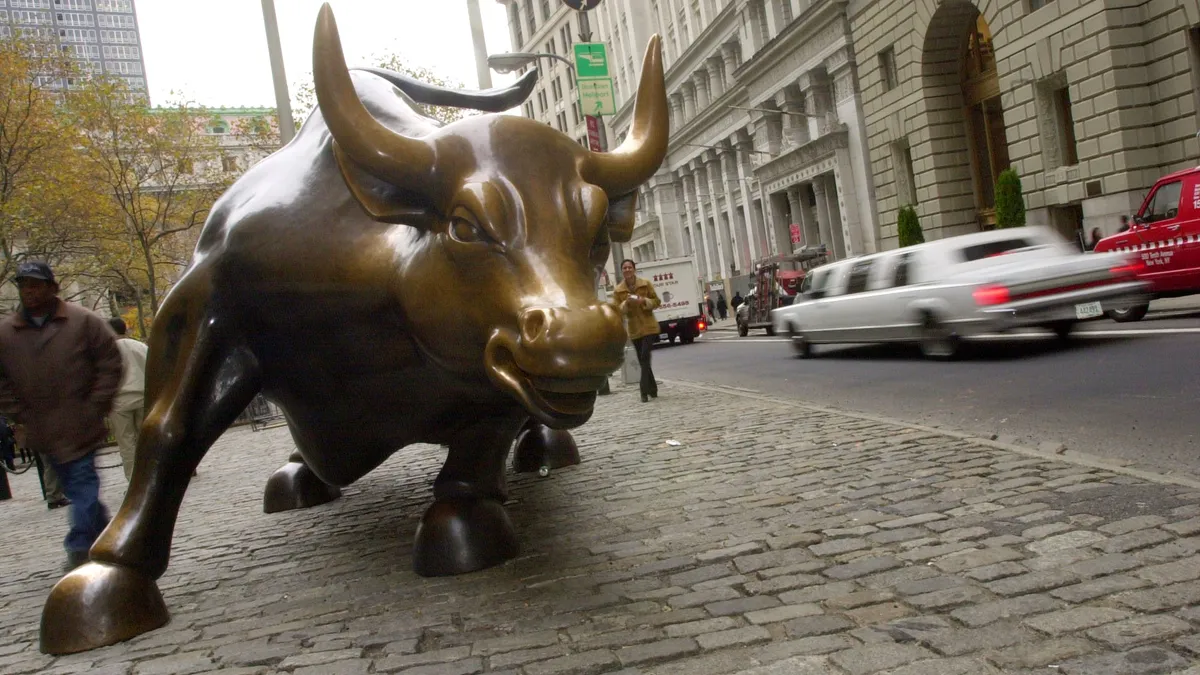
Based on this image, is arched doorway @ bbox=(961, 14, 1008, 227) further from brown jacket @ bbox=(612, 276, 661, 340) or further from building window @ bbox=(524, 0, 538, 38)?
building window @ bbox=(524, 0, 538, 38)

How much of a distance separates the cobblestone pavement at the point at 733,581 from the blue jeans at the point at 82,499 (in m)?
0.42

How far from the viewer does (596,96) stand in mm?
16078

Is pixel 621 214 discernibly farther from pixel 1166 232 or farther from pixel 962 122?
pixel 962 122

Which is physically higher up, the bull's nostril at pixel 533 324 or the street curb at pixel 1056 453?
the bull's nostril at pixel 533 324

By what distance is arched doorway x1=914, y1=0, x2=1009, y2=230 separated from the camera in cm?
2800

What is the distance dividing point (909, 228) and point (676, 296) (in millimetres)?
7720

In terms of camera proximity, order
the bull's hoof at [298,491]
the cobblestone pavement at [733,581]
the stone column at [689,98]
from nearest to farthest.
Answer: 1. the cobblestone pavement at [733,581]
2. the bull's hoof at [298,491]
3. the stone column at [689,98]

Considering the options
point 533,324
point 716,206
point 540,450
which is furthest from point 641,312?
point 716,206

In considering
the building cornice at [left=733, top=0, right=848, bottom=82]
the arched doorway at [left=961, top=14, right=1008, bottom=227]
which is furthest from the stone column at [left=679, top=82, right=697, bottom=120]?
the arched doorway at [left=961, top=14, right=1008, bottom=227]

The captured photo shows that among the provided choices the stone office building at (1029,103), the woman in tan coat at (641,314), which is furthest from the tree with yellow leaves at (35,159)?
the stone office building at (1029,103)

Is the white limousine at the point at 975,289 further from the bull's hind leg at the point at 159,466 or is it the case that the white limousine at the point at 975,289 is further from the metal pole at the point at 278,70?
the bull's hind leg at the point at 159,466

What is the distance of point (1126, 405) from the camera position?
6891 millimetres

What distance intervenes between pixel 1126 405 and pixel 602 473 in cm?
398

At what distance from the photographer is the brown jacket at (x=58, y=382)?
4777 millimetres
